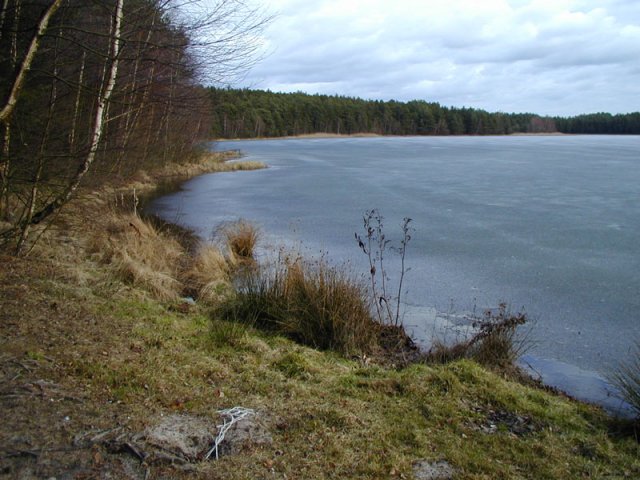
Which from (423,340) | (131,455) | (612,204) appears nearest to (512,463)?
(131,455)

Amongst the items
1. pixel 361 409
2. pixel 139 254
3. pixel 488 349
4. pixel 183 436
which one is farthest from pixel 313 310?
pixel 139 254

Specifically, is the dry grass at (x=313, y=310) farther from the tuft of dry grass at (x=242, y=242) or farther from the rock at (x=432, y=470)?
the tuft of dry grass at (x=242, y=242)

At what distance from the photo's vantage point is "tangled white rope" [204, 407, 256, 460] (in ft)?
12.5

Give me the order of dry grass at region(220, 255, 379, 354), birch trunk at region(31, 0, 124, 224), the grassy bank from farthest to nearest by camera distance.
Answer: birch trunk at region(31, 0, 124, 224)
dry grass at region(220, 255, 379, 354)
the grassy bank

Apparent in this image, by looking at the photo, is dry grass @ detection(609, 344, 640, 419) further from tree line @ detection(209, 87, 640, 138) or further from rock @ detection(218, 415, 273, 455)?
tree line @ detection(209, 87, 640, 138)

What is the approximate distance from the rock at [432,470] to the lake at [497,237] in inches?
105

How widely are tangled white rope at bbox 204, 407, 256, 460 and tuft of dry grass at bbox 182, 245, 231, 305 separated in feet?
12.6

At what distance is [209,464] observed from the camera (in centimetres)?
358

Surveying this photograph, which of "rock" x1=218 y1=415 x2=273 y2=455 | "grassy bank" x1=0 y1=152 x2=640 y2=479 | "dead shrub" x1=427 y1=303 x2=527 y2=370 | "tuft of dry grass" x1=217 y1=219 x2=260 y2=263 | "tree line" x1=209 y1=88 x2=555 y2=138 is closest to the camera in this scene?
"grassy bank" x1=0 y1=152 x2=640 y2=479

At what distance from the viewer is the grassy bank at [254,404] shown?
3.60m

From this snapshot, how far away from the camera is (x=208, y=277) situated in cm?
936

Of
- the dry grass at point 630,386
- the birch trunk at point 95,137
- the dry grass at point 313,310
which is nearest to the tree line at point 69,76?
the birch trunk at point 95,137

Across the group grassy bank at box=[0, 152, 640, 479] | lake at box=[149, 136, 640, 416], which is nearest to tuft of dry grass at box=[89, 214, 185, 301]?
grassy bank at box=[0, 152, 640, 479]

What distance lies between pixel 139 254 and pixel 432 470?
7.27 meters
